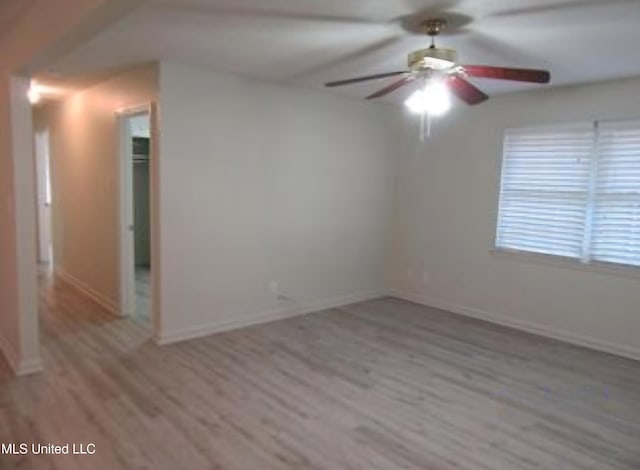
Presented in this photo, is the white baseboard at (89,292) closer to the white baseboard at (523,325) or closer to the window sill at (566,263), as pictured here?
the white baseboard at (523,325)

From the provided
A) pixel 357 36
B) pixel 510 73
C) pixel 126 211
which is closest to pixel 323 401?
pixel 510 73

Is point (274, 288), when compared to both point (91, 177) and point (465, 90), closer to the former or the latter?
point (91, 177)

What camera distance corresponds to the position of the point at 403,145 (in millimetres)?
5922

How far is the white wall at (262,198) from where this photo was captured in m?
4.12

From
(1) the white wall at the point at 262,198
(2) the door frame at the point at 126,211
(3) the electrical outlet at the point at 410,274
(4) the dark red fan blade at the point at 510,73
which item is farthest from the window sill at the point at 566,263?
(2) the door frame at the point at 126,211

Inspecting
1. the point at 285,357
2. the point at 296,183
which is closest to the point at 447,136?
the point at 296,183

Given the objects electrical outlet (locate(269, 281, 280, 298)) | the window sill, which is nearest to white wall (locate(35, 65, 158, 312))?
electrical outlet (locate(269, 281, 280, 298))

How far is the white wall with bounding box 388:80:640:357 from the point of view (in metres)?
4.32

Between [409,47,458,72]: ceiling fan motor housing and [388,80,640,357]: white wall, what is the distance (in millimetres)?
2433

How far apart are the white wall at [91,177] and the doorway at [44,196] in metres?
0.54

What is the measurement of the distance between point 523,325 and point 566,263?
767 millimetres

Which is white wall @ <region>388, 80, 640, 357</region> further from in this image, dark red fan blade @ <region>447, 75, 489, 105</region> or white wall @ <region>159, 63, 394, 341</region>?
dark red fan blade @ <region>447, 75, 489, 105</region>

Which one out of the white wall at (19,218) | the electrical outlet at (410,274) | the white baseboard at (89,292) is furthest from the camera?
the electrical outlet at (410,274)

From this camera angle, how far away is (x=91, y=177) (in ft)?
17.6
